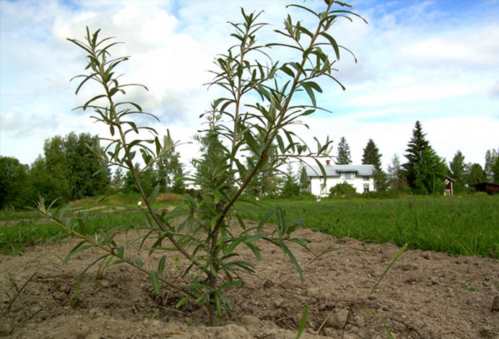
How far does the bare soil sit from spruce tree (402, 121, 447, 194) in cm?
4539

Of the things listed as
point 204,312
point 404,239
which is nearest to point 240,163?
point 204,312

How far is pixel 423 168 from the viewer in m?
49.3

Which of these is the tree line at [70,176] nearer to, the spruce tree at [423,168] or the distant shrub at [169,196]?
the distant shrub at [169,196]

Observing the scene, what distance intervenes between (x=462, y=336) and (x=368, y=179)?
247 ft

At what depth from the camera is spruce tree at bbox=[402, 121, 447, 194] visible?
48375mm

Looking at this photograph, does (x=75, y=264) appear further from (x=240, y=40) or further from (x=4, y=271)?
(x=240, y=40)

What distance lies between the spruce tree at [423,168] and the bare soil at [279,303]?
45.4 m

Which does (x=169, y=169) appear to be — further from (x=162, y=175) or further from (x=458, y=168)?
Answer: (x=458, y=168)

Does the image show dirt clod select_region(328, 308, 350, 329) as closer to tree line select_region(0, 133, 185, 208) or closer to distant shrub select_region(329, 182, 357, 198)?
tree line select_region(0, 133, 185, 208)

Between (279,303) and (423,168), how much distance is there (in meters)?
50.4

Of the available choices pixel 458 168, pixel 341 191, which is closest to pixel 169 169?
pixel 341 191

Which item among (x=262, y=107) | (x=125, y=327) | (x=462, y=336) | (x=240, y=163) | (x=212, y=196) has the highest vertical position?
(x=262, y=107)

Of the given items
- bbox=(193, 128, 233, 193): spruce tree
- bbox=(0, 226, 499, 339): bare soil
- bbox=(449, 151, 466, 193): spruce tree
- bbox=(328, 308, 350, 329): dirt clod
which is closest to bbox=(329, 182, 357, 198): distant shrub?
bbox=(449, 151, 466, 193): spruce tree

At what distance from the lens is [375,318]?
226 cm
